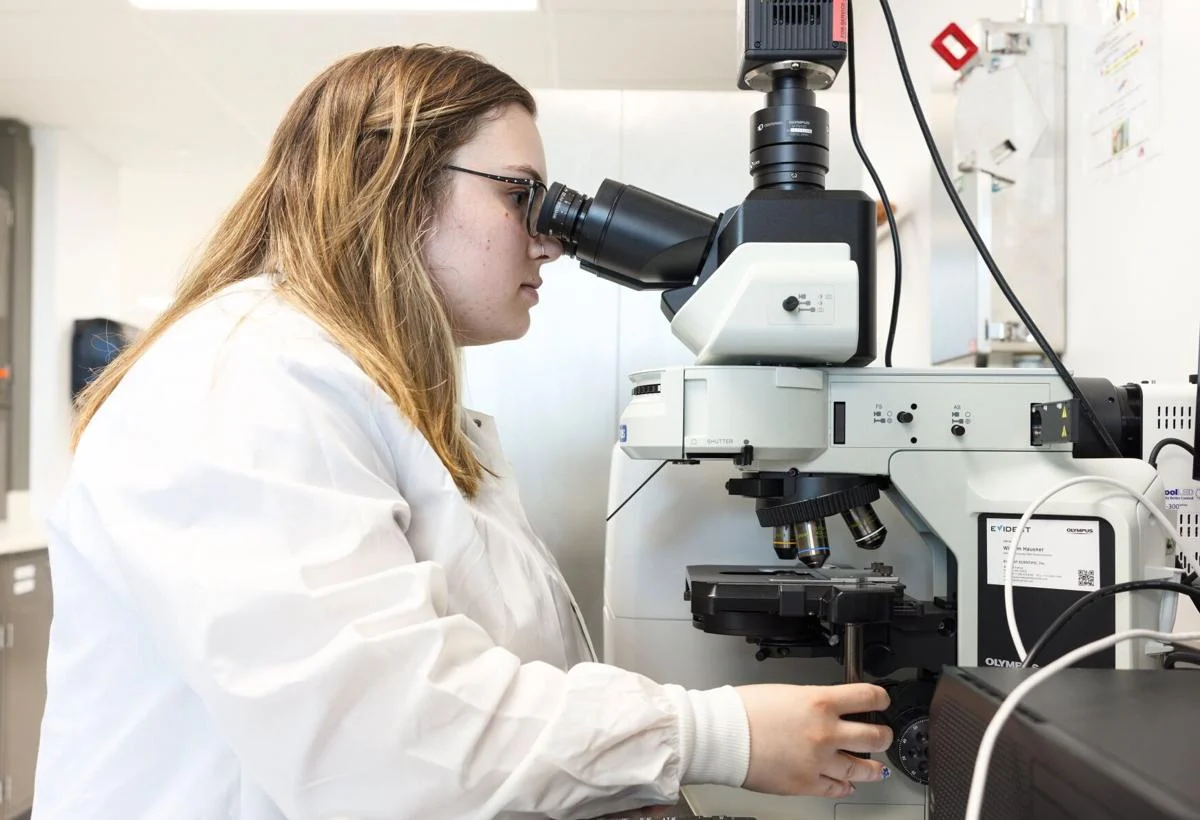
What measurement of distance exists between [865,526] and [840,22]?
1.42 ft

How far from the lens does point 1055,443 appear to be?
2.50 ft

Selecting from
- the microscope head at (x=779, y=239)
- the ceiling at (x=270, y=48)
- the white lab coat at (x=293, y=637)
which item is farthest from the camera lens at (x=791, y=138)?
the ceiling at (x=270, y=48)

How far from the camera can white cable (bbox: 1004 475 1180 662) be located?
2.30 ft

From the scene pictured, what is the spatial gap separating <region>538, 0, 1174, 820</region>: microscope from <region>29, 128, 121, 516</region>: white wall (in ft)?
11.8

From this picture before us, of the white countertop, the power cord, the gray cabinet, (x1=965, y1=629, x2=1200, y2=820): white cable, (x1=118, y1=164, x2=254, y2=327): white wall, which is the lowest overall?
the gray cabinet

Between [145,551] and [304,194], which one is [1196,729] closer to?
[145,551]

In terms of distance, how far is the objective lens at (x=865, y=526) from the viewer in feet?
2.66

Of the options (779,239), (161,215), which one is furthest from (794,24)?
(161,215)

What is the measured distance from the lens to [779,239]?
75cm

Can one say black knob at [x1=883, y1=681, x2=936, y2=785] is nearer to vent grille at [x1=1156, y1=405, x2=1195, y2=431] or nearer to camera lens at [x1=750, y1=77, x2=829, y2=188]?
vent grille at [x1=1156, y1=405, x2=1195, y2=431]

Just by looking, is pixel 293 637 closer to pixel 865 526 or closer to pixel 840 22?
pixel 865 526

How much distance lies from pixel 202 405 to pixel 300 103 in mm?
400

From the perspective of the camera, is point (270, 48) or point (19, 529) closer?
point (270, 48)

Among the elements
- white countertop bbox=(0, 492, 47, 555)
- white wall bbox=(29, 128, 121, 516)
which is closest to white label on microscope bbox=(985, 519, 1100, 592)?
white countertop bbox=(0, 492, 47, 555)
